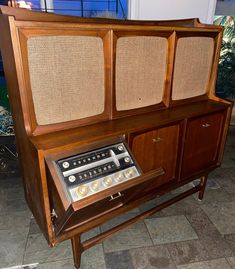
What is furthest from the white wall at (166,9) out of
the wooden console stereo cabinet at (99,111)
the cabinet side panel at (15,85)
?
the cabinet side panel at (15,85)

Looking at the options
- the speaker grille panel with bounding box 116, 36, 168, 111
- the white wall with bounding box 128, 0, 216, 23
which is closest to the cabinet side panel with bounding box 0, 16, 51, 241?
the speaker grille panel with bounding box 116, 36, 168, 111

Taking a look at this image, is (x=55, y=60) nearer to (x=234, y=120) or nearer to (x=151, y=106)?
(x=151, y=106)

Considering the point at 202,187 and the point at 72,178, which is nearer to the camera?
the point at 72,178

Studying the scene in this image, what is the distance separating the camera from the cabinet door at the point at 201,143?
155 centimetres

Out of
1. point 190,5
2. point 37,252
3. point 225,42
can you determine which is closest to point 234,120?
point 225,42

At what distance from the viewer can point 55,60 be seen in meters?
1.02

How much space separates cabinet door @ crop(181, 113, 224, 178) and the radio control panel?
58 centimetres

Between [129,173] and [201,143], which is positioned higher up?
[129,173]

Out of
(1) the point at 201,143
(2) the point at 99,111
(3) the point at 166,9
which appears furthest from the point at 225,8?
(2) the point at 99,111

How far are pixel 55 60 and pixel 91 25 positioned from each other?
234 millimetres

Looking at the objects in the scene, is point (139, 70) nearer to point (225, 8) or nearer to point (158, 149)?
point (158, 149)

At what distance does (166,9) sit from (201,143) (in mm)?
1722

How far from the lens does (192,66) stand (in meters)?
1.61

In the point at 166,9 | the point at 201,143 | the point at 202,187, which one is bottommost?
the point at 202,187
